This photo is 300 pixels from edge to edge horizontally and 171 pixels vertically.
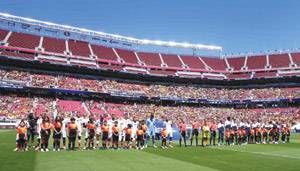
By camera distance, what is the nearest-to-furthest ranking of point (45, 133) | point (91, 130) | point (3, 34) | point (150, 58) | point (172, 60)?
1. point (45, 133)
2. point (91, 130)
3. point (3, 34)
4. point (150, 58)
5. point (172, 60)

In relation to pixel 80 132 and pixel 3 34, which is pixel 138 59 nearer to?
pixel 3 34

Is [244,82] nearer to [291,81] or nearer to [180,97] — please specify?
[291,81]

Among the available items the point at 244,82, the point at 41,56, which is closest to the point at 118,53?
the point at 41,56

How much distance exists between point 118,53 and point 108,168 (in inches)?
3046

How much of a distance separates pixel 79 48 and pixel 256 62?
4100 cm

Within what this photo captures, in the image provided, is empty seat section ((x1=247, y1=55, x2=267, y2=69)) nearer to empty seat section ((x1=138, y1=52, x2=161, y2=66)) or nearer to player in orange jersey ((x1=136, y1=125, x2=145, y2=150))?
empty seat section ((x1=138, y1=52, x2=161, y2=66))

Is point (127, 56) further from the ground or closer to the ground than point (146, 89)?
further from the ground

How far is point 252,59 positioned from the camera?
4018 inches

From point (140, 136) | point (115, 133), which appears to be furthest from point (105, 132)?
point (140, 136)

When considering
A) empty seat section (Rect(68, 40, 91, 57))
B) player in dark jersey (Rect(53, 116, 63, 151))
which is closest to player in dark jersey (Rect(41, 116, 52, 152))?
player in dark jersey (Rect(53, 116, 63, 151))

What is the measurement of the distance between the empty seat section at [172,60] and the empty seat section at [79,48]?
18.6m

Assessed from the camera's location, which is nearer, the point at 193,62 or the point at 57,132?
the point at 57,132

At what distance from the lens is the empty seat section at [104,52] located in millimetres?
89812

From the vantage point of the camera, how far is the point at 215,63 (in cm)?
10275
